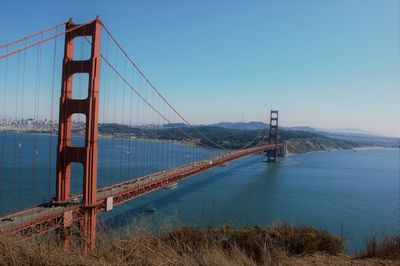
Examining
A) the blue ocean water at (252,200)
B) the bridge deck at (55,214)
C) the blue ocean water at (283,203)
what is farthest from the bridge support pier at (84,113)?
the blue ocean water at (283,203)

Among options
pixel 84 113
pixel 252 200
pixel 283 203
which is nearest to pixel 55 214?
pixel 84 113

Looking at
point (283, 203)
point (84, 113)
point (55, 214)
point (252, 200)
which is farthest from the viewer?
point (252, 200)

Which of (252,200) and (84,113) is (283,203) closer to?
(252,200)

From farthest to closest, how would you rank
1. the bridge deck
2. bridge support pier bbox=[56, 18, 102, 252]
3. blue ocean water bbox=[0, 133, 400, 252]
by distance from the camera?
blue ocean water bbox=[0, 133, 400, 252] → bridge support pier bbox=[56, 18, 102, 252] → the bridge deck

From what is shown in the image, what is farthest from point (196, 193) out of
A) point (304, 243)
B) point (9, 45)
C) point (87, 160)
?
point (304, 243)

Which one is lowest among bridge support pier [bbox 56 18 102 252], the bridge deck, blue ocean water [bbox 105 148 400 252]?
blue ocean water [bbox 105 148 400 252]

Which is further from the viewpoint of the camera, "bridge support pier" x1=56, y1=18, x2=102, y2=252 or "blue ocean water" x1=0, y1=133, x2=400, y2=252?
"blue ocean water" x1=0, y1=133, x2=400, y2=252

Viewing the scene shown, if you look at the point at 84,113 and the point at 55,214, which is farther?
the point at 84,113

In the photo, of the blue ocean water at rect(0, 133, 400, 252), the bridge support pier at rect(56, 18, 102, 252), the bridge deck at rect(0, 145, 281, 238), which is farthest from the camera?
the blue ocean water at rect(0, 133, 400, 252)

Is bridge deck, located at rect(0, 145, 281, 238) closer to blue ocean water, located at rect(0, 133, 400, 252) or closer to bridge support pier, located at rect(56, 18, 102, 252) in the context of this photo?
bridge support pier, located at rect(56, 18, 102, 252)

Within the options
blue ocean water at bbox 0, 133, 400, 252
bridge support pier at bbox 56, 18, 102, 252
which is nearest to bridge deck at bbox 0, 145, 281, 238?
bridge support pier at bbox 56, 18, 102, 252
